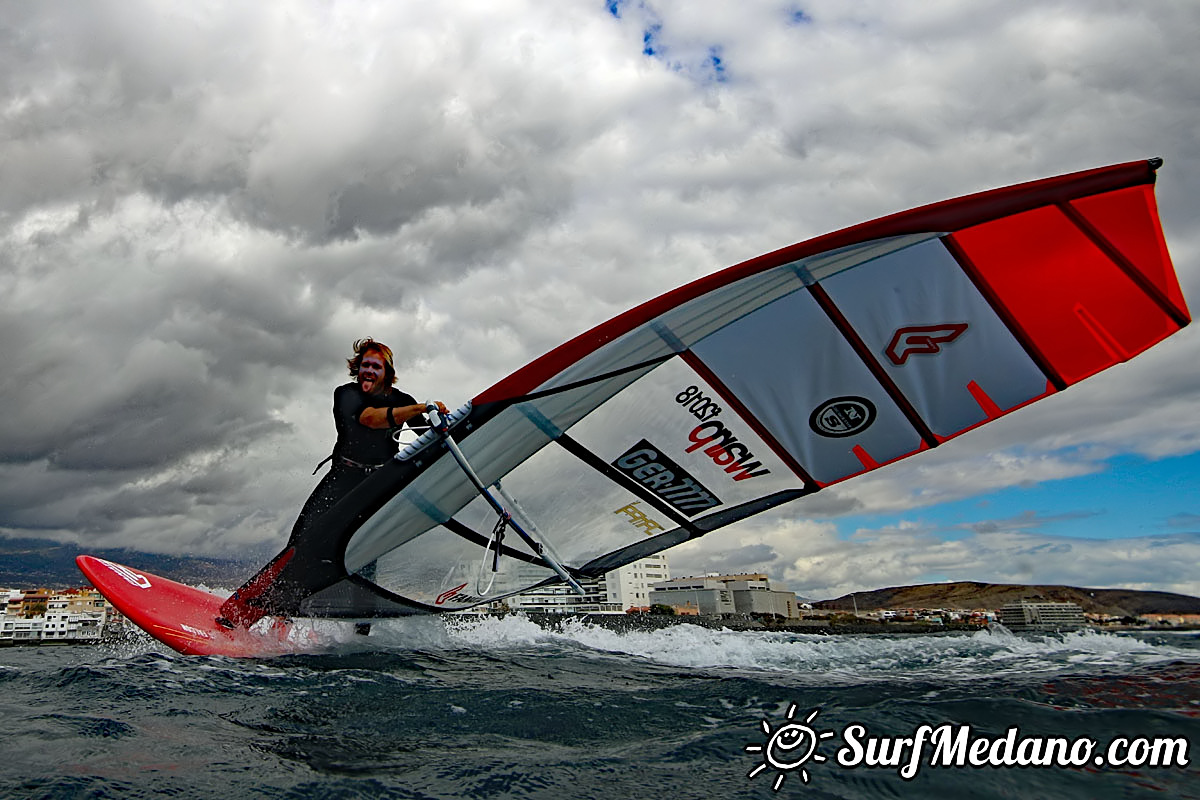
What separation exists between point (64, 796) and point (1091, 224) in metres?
4.73

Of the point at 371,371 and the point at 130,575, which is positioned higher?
the point at 371,371

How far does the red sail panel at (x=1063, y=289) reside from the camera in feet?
12.0

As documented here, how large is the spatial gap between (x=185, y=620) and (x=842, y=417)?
5619 millimetres

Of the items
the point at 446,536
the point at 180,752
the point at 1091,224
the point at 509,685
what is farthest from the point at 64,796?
the point at 1091,224

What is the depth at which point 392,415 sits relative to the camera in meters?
4.75

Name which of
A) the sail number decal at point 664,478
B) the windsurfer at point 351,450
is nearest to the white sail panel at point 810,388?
the sail number decal at point 664,478

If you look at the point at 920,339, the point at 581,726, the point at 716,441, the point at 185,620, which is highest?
the point at 920,339

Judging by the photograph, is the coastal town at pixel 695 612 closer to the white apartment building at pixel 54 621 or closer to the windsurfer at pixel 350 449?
the white apartment building at pixel 54 621

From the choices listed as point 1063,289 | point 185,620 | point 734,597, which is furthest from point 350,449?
point 734,597

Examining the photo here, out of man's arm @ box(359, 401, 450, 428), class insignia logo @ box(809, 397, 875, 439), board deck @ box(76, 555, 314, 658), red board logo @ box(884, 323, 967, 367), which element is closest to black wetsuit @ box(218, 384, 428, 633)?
man's arm @ box(359, 401, 450, 428)

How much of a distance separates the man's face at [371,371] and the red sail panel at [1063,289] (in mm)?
4231

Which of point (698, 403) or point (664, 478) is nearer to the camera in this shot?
point (698, 403)

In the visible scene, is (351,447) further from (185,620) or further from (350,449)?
(185,620)

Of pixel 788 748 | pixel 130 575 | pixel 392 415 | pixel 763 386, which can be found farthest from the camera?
pixel 130 575
